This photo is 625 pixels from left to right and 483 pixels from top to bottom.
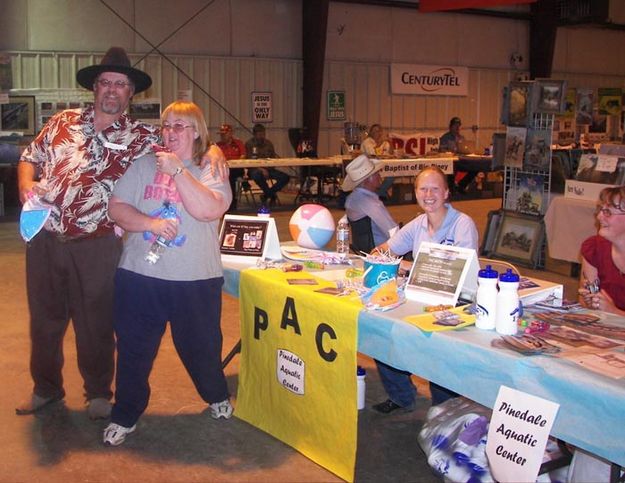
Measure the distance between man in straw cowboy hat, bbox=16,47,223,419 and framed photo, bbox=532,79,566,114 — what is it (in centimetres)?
456

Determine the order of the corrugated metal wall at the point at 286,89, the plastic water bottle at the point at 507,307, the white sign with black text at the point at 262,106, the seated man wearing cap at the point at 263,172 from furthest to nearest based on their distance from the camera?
1. the white sign with black text at the point at 262,106
2. the corrugated metal wall at the point at 286,89
3. the seated man wearing cap at the point at 263,172
4. the plastic water bottle at the point at 507,307

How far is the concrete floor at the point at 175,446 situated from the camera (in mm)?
3209

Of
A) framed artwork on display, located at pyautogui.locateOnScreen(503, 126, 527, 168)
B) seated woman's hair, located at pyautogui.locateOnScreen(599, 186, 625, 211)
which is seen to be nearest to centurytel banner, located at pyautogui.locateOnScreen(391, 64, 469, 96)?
framed artwork on display, located at pyautogui.locateOnScreen(503, 126, 527, 168)

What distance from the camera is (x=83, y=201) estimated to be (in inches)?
138

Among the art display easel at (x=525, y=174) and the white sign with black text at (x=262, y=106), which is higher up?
the white sign with black text at (x=262, y=106)

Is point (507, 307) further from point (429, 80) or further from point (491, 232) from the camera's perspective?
point (429, 80)

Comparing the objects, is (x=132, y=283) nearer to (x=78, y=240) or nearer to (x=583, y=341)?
(x=78, y=240)

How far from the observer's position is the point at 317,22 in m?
14.2

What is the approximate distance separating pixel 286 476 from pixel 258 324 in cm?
70

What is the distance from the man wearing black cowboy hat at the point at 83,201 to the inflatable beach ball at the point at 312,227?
973 mm

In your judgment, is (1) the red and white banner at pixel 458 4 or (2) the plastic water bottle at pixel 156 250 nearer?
(2) the plastic water bottle at pixel 156 250

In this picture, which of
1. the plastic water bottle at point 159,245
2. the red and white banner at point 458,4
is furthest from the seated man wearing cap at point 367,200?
the red and white banner at point 458,4

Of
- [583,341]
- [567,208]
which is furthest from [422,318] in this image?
[567,208]

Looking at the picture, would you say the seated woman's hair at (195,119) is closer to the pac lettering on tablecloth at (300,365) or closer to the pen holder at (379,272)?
the pac lettering on tablecloth at (300,365)
